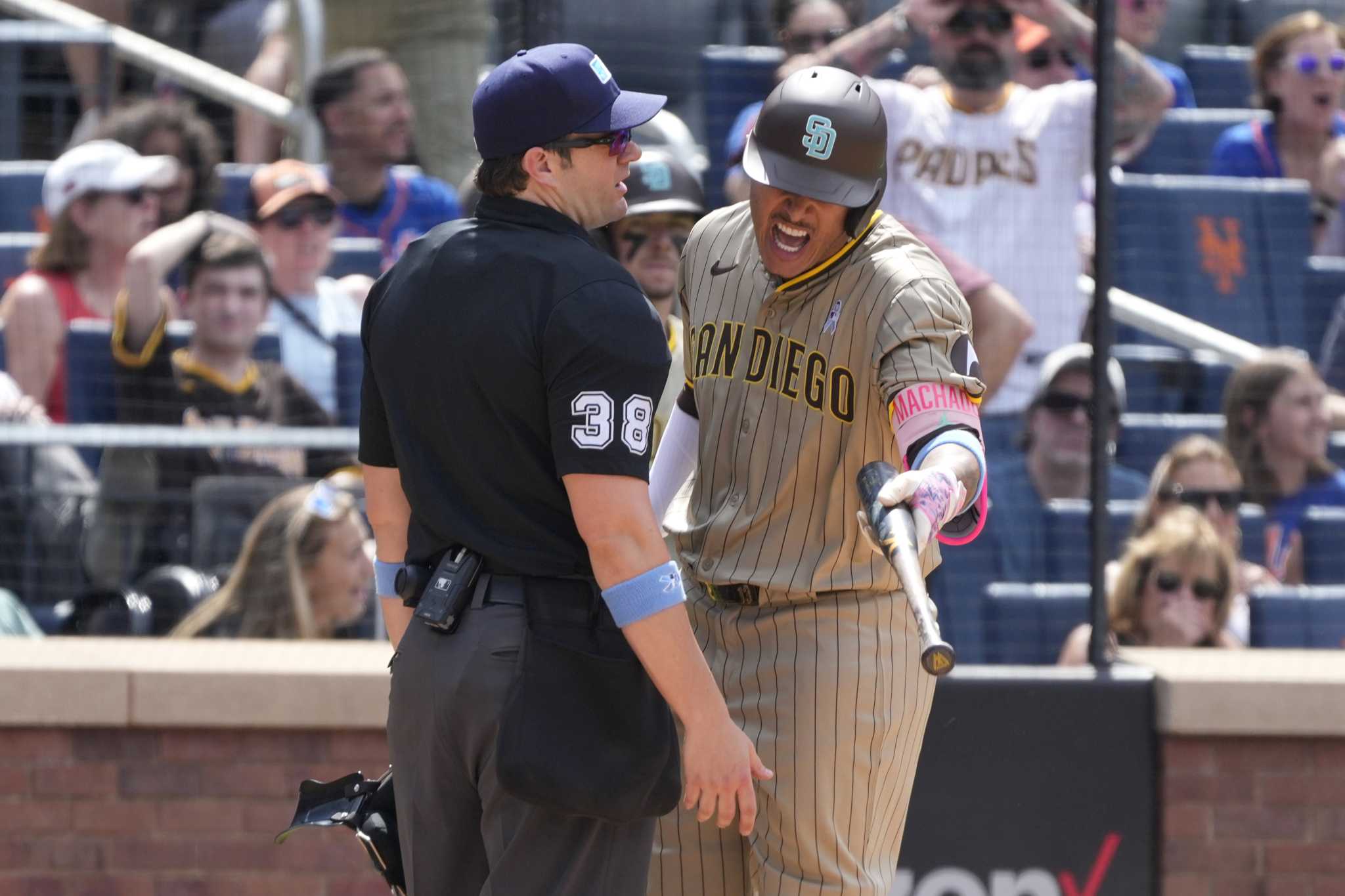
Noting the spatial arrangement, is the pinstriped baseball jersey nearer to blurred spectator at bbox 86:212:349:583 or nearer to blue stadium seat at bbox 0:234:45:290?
blurred spectator at bbox 86:212:349:583

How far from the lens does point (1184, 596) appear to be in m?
4.88

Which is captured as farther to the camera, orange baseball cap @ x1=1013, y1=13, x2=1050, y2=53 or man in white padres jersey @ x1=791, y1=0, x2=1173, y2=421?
orange baseball cap @ x1=1013, y1=13, x2=1050, y2=53

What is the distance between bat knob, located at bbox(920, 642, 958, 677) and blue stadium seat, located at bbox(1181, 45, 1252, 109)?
536cm

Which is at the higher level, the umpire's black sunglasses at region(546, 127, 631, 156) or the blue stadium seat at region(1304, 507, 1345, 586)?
the umpire's black sunglasses at region(546, 127, 631, 156)

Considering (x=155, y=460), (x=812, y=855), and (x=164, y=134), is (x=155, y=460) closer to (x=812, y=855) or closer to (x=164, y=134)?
(x=164, y=134)

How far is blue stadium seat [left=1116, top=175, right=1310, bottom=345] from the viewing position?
6301 millimetres

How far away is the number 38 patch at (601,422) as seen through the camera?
2.50m

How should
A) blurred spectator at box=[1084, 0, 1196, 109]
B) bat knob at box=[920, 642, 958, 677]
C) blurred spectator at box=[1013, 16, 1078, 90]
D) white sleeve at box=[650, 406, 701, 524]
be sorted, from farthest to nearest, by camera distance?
blurred spectator at box=[1084, 0, 1196, 109]
blurred spectator at box=[1013, 16, 1078, 90]
white sleeve at box=[650, 406, 701, 524]
bat knob at box=[920, 642, 958, 677]

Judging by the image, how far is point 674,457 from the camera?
3.25 m

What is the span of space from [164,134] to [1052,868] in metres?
3.52

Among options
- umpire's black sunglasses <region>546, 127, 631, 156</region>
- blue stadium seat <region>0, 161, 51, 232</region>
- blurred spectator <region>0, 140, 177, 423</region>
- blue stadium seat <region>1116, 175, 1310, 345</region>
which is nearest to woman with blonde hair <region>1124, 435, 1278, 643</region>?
blue stadium seat <region>1116, 175, 1310, 345</region>

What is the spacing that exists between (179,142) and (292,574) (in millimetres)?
1770

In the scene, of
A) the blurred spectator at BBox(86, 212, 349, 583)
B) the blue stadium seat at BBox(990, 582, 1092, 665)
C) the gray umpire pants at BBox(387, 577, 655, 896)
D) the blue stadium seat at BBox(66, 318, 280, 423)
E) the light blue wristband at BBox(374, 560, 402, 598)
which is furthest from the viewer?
the blue stadium seat at BBox(66, 318, 280, 423)

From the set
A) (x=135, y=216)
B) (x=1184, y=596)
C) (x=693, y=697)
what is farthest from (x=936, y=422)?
(x=135, y=216)
